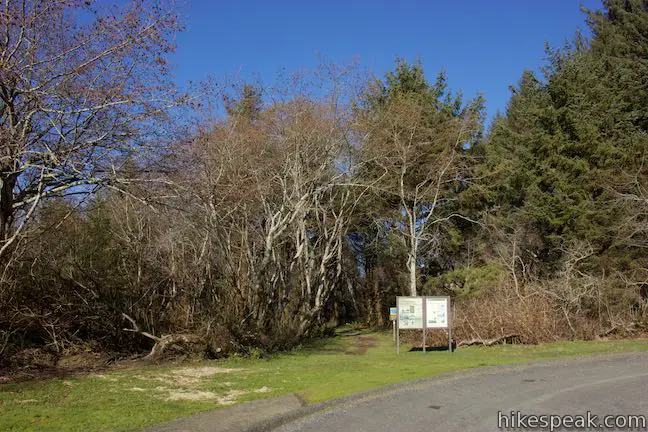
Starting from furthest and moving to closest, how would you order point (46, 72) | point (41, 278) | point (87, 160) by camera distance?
point (41, 278)
point (87, 160)
point (46, 72)

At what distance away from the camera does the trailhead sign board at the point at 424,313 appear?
18328 mm

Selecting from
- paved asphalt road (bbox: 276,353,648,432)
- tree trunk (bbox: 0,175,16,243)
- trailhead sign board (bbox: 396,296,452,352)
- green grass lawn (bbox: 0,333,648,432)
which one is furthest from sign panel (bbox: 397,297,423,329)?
tree trunk (bbox: 0,175,16,243)

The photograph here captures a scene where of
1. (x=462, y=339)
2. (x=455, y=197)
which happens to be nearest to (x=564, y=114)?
(x=455, y=197)

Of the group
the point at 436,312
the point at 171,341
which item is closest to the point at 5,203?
the point at 171,341

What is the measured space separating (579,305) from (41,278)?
18.6m

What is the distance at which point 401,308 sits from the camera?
60.7 feet

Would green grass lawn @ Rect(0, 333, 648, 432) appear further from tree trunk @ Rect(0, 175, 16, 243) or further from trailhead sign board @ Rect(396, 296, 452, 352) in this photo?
tree trunk @ Rect(0, 175, 16, 243)

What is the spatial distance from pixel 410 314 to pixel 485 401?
31.0 ft

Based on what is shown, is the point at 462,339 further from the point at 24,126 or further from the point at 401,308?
the point at 24,126

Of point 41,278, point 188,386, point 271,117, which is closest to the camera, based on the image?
point 188,386

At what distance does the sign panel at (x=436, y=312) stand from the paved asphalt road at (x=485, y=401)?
228 inches

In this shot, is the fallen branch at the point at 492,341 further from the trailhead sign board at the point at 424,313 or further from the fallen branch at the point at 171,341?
the fallen branch at the point at 171,341

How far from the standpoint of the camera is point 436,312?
60.5 feet

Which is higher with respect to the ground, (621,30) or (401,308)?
(621,30)
